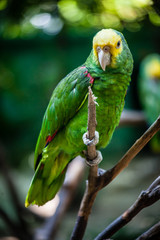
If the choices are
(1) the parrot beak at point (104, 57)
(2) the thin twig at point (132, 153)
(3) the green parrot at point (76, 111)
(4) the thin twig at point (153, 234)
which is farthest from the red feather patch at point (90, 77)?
(4) the thin twig at point (153, 234)

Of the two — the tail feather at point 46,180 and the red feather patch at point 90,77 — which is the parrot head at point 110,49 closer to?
the red feather patch at point 90,77

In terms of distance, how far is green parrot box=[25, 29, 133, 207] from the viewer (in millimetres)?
825

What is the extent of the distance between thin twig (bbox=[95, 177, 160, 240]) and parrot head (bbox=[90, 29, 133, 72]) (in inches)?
14.7

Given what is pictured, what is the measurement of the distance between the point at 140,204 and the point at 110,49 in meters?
0.46

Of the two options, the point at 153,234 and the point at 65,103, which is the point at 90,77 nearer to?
the point at 65,103

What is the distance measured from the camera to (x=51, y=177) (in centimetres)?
103

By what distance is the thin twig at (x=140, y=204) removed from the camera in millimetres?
712

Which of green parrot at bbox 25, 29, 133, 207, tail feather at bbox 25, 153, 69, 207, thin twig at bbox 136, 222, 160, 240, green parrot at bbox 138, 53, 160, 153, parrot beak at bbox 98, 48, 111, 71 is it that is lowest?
thin twig at bbox 136, 222, 160, 240

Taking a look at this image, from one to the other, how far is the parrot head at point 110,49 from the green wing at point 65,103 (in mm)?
110

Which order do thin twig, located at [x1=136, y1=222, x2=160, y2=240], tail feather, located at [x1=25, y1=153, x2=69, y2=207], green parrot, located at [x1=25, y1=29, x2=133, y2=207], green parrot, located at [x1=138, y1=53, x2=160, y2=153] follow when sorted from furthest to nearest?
1. green parrot, located at [x1=138, y1=53, x2=160, y2=153]
2. tail feather, located at [x1=25, y1=153, x2=69, y2=207]
3. green parrot, located at [x1=25, y1=29, x2=133, y2=207]
4. thin twig, located at [x1=136, y1=222, x2=160, y2=240]

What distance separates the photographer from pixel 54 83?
6.69ft

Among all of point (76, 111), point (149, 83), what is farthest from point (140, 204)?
point (149, 83)

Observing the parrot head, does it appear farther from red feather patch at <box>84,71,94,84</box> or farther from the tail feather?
the tail feather

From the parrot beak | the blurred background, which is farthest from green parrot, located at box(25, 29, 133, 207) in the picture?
the blurred background
